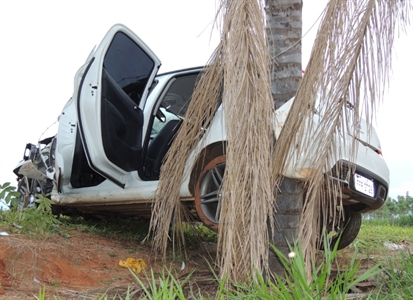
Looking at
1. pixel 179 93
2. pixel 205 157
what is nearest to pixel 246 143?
pixel 205 157

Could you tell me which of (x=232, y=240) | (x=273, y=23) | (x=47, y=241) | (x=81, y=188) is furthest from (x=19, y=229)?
(x=273, y=23)

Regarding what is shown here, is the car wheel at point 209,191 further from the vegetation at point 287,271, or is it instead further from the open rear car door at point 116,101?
the open rear car door at point 116,101

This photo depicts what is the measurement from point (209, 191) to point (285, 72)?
130 cm

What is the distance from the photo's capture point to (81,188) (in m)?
5.52

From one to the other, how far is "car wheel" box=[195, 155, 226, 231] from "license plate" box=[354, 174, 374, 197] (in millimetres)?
1067

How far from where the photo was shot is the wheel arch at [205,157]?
411cm

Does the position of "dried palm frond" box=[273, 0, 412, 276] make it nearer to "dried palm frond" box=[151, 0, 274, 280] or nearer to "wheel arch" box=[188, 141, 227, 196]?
"dried palm frond" box=[151, 0, 274, 280]

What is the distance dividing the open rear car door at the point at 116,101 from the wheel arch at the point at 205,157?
868 millimetres

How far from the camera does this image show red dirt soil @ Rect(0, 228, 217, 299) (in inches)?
131

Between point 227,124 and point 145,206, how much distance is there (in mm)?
2151

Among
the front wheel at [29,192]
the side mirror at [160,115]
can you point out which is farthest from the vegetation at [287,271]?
the side mirror at [160,115]

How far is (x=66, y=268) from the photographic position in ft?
12.7

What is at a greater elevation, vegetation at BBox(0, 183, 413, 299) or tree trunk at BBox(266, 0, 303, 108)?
tree trunk at BBox(266, 0, 303, 108)

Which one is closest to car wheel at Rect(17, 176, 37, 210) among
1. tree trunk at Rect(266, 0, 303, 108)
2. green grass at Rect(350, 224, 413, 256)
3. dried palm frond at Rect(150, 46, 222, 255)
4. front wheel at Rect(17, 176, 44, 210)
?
front wheel at Rect(17, 176, 44, 210)
